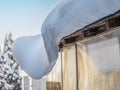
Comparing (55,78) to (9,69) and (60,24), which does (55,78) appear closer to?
(60,24)

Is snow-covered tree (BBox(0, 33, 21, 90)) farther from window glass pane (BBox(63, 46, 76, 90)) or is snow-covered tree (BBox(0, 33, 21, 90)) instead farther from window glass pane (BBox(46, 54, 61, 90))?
window glass pane (BBox(63, 46, 76, 90))

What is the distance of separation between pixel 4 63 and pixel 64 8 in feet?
62.5

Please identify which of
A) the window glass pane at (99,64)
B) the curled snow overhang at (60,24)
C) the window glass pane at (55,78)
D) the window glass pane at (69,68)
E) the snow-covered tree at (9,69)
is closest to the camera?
the curled snow overhang at (60,24)

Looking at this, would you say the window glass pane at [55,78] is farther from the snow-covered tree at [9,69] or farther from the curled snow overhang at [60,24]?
the snow-covered tree at [9,69]

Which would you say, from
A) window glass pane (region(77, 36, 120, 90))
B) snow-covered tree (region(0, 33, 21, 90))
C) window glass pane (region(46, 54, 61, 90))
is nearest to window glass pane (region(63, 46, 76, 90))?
window glass pane (region(77, 36, 120, 90))

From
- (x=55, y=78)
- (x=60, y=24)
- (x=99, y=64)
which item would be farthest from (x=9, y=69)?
(x=60, y=24)

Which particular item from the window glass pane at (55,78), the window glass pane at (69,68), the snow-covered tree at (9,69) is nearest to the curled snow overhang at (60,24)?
the window glass pane at (69,68)

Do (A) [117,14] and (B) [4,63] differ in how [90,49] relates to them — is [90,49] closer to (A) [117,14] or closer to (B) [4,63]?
(A) [117,14]

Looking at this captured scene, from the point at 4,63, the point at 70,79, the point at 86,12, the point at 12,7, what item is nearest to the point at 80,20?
the point at 86,12

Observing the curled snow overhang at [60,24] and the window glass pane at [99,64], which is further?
the window glass pane at [99,64]

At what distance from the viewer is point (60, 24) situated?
234cm

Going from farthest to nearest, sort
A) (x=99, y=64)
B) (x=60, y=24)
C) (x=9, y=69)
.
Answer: (x=9, y=69)
(x=99, y=64)
(x=60, y=24)

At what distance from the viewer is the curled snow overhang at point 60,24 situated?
81.5 inches

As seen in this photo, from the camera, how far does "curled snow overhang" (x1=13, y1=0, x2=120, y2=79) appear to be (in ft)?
6.79
